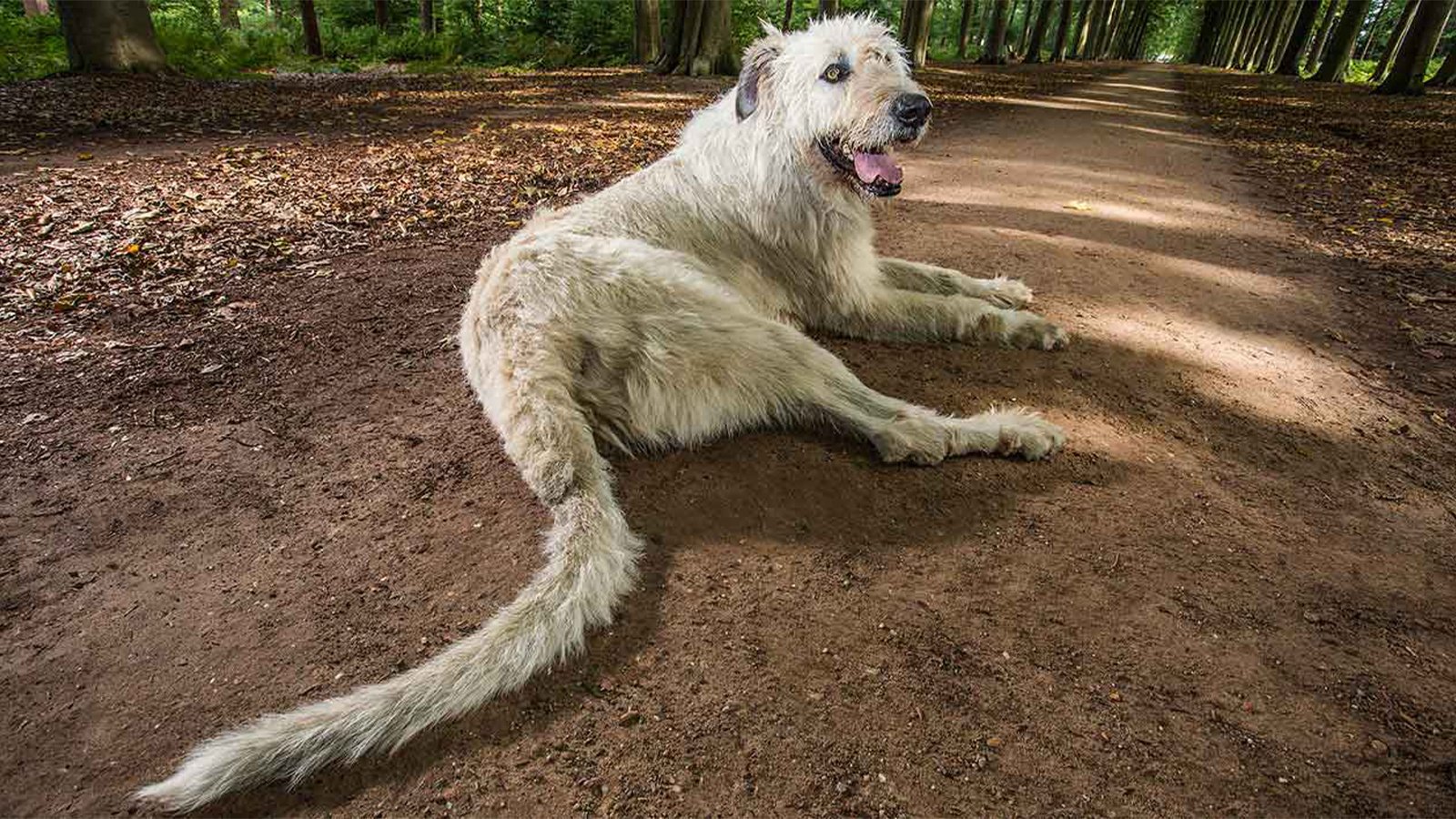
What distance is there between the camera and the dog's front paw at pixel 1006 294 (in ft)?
15.9

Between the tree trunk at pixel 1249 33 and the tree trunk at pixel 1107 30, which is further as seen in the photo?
the tree trunk at pixel 1107 30

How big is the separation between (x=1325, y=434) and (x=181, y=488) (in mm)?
5636

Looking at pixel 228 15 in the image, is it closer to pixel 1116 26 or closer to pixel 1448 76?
pixel 1448 76

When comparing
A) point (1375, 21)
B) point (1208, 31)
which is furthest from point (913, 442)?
point (1375, 21)

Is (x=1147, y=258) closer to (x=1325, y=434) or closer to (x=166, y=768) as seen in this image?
(x=1325, y=434)

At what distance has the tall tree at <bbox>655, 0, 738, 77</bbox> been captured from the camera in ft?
53.5

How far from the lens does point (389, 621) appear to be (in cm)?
244

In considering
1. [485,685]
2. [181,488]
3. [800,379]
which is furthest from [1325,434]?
[181,488]

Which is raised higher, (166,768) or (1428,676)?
(1428,676)

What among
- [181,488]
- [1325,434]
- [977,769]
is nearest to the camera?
[977,769]

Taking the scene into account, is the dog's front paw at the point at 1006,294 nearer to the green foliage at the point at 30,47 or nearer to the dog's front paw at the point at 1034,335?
the dog's front paw at the point at 1034,335

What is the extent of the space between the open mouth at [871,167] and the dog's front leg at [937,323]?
0.69 m

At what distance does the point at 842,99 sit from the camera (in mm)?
3717

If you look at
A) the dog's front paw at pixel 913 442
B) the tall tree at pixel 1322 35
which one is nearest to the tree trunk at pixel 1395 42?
the tall tree at pixel 1322 35
